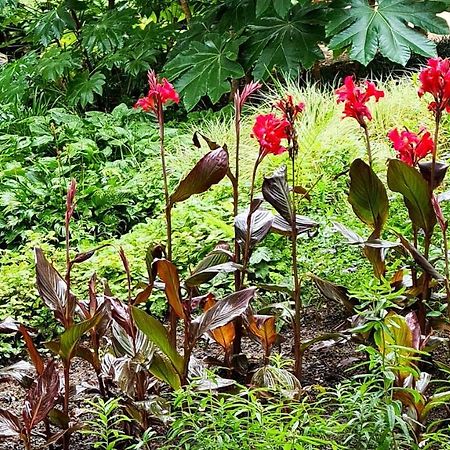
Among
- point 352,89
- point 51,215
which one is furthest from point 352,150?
point 352,89

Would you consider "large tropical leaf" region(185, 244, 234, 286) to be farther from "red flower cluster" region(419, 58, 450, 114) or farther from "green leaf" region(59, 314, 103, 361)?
"red flower cluster" region(419, 58, 450, 114)

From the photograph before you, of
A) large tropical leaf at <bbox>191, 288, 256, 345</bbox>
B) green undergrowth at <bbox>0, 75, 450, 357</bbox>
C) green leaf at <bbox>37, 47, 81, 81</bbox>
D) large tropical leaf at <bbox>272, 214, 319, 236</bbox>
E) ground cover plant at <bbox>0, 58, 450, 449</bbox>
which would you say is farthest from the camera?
green leaf at <bbox>37, 47, 81, 81</bbox>

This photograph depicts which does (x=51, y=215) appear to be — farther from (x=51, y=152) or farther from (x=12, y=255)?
(x=51, y=152)

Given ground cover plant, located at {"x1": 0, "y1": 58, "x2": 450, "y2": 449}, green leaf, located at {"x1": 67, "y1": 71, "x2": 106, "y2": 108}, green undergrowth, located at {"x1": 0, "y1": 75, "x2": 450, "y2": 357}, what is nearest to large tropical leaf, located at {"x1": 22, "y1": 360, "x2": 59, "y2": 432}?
ground cover plant, located at {"x1": 0, "y1": 58, "x2": 450, "y2": 449}

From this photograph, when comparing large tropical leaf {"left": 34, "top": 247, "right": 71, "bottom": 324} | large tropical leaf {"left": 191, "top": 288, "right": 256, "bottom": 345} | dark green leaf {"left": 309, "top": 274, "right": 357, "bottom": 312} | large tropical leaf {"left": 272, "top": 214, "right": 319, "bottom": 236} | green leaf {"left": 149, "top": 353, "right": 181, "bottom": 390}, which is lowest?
green leaf {"left": 149, "top": 353, "right": 181, "bottom": 390}

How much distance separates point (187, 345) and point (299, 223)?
452mm

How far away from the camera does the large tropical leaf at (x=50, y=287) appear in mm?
1814

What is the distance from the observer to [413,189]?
6.47 ft

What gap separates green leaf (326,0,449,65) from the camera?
14.9 ft

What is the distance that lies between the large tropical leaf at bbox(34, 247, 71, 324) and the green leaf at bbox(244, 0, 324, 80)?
10.8 ft

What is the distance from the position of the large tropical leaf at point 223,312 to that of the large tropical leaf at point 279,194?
9.2 inches

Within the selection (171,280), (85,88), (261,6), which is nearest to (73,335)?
(171,280)

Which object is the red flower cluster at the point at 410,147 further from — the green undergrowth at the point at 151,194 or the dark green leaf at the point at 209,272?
the dark green leaf at the point at 209,272

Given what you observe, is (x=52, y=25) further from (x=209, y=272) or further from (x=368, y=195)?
(x=209, y=272)
